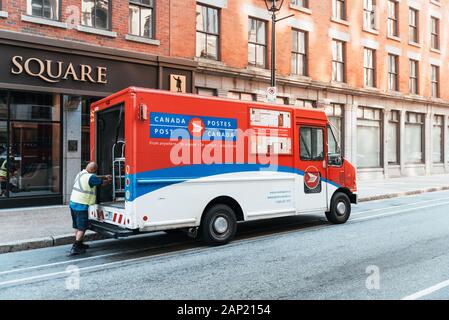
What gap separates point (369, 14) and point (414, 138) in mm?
8452

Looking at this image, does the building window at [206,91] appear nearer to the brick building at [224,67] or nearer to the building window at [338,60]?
the brick building at [224,67]

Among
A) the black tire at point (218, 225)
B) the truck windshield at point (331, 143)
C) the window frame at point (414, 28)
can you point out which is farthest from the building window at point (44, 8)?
the window frame at point (414, 28)

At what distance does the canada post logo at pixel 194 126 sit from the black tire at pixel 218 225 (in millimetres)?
1381

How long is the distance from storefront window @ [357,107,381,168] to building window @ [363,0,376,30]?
15.0 ft

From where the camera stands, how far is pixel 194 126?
311 inches

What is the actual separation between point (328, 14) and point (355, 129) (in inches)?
→ 236

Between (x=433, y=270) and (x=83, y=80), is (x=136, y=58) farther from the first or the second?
(x=433, y=270)

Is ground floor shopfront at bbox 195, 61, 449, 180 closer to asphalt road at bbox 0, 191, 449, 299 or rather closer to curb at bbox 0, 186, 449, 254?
curb at bbox 0, 186, 449, 254

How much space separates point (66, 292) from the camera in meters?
5.47

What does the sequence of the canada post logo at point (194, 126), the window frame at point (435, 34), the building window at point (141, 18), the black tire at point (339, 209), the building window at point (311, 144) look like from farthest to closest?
the window frame at point (435, 34) < the building window at point (141, 18) < the black tire at point (339, 209) < the building window at point (311, 144) < the canada post logo at point (194, 126)

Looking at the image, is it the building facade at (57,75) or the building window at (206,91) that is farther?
the building window at (206,91)

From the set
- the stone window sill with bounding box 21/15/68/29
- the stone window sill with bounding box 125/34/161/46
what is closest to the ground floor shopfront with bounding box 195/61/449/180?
the stone window sill with bounding box 125/34/161/46

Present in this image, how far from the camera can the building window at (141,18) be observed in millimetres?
14531
